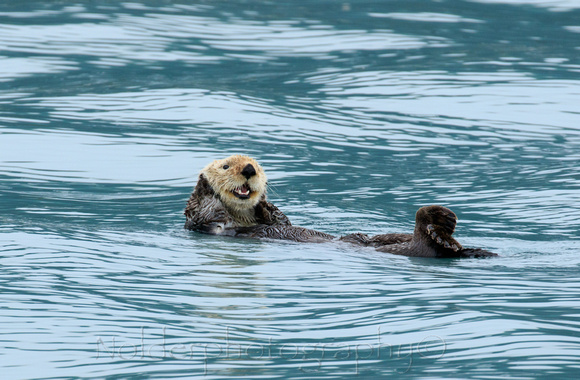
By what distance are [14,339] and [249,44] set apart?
410 inches

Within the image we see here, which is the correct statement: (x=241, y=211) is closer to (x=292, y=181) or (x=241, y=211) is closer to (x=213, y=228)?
(x=213, y=228)

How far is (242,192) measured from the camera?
256 inches

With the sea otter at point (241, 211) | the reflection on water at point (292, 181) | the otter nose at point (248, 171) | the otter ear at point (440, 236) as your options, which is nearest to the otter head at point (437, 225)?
the otter ear at point (440, 236)

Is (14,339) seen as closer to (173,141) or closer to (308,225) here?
(308,225)

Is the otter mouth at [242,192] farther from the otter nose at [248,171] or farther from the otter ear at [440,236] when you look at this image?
the otter ear at [440,236]

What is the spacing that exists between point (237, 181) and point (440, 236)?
168 centimetres

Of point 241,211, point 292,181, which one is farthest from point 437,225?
point 292,181

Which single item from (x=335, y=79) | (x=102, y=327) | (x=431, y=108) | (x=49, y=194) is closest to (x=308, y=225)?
(x=49, y=194)

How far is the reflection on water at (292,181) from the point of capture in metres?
3.80

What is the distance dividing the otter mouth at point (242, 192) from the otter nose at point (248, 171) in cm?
15

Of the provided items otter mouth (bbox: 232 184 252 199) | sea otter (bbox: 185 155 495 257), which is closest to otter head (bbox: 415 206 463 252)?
sea otter (bbox: 185 155 495 257)

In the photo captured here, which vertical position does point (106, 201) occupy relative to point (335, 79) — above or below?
below

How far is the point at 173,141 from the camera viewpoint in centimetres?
916

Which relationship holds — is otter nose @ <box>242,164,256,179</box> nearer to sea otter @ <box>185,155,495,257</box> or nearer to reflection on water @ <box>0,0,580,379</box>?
sea otter @ <box>185,155,495,257</box>
